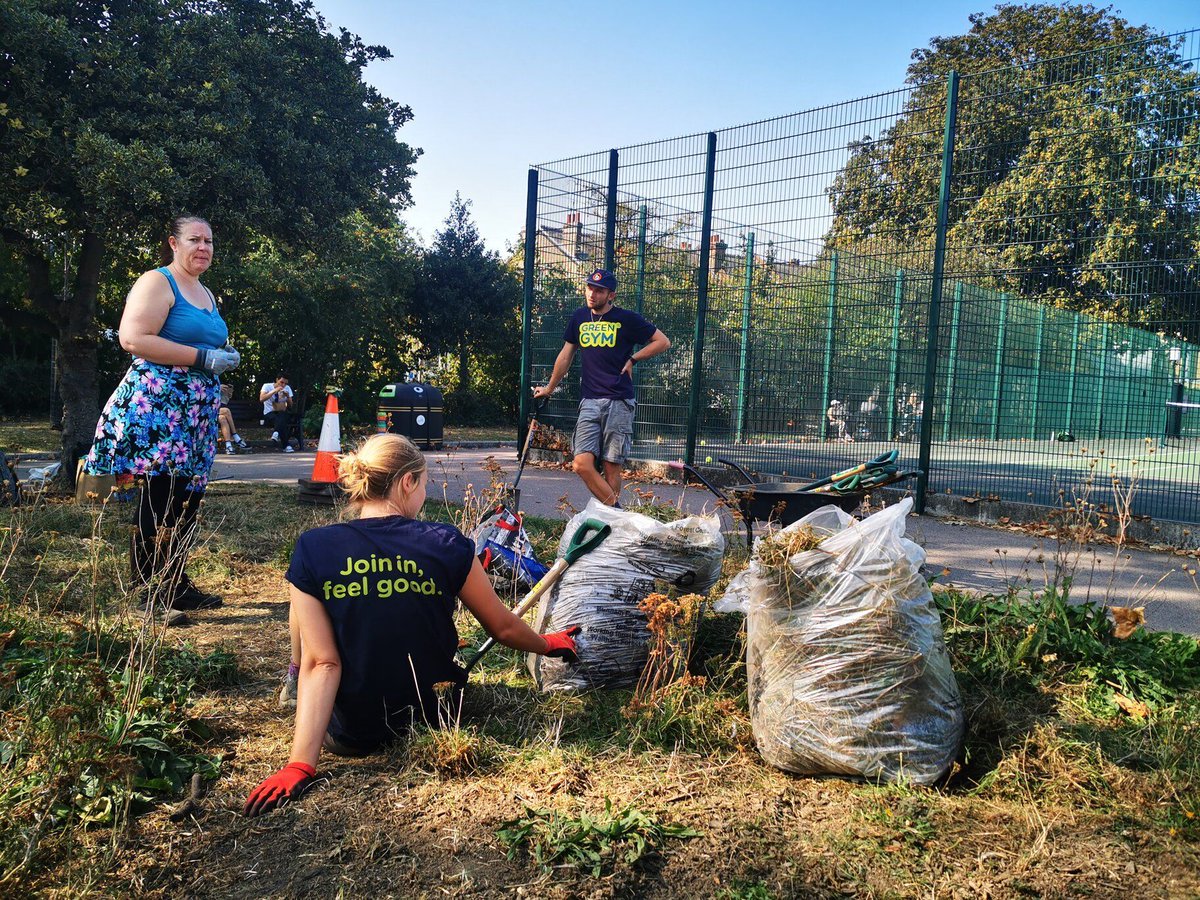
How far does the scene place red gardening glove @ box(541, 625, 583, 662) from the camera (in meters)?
3.34

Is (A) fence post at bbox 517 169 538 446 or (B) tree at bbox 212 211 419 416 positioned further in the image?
(B) tree at bbox 212 211 419 416

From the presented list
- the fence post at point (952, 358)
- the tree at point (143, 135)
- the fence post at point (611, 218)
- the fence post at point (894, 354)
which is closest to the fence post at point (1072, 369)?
the fence post at point (952, 358)

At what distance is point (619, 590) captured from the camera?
3.51 metres

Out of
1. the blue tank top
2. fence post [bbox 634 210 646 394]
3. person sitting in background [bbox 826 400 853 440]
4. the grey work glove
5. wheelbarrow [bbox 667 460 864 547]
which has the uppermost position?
fence post [bbox 634 210 646 394]

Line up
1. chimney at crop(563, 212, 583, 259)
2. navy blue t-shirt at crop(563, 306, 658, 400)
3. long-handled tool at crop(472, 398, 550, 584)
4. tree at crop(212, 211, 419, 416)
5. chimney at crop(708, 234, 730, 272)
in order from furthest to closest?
tree at crop(212, 211, 419, 416) < chimney at crop(563, 212, 583, 259) < chimney at crop(708, 234, 730, 272) < navy blue t-shirt at crop(563, 306, 658, 400) < long-handled tool at crop(472, 398, 550, 584)

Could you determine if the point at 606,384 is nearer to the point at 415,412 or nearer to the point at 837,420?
the point at 837,420

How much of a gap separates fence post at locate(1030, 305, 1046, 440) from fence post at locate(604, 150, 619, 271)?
4686mm

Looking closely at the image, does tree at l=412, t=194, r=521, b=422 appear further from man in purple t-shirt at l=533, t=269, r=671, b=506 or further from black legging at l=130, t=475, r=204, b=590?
black legging at l=130, t=475, r=204, b=590

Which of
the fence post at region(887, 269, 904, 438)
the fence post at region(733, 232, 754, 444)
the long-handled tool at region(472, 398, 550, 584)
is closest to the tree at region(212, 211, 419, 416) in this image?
the fence post at region(733, 232, 754, 444)

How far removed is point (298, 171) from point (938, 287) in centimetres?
682

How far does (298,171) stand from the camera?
33.4ft

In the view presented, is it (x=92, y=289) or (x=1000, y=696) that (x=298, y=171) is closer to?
(x=92, y=289)

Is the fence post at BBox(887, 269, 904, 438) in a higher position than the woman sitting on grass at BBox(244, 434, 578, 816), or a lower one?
higher

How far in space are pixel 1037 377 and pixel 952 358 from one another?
2.62m
